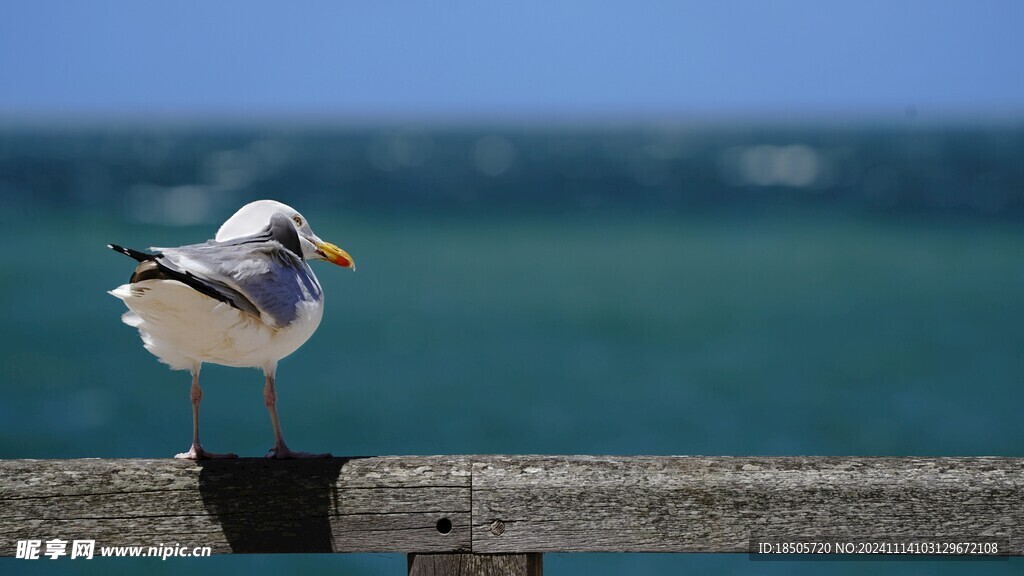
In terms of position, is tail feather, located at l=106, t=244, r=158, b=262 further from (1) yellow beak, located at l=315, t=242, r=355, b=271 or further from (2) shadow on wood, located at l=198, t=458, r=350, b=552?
(1) yellow beak, located at l=315, t=242, r=355, b=271

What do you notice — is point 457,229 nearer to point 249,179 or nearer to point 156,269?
point 249,179

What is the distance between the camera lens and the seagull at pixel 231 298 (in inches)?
117

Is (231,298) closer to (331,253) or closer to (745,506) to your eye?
(331,253)

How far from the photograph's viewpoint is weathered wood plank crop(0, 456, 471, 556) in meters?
2.51

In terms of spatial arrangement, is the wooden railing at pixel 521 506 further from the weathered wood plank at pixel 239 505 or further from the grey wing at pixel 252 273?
the grey wing at pixel 252 273

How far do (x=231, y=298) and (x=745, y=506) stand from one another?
4.50ft

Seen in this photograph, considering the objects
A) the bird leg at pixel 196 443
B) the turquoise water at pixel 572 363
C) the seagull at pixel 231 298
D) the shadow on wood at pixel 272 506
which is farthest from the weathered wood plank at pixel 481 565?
the turquoise water at pixel 572 363

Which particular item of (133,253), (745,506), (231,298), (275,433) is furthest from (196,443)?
(745,506)

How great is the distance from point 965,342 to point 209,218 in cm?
2234

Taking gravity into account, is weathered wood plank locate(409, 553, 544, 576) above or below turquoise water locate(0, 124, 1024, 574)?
below

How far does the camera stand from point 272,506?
102 inches

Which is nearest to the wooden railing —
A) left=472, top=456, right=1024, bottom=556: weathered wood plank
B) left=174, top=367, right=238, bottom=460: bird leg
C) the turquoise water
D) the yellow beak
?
left=472, top=456, right=1024, bottom=556: weathered wood plank

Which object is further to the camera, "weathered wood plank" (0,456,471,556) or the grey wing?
the grey wing

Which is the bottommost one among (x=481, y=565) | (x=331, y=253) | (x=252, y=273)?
(x=481, y=565)
